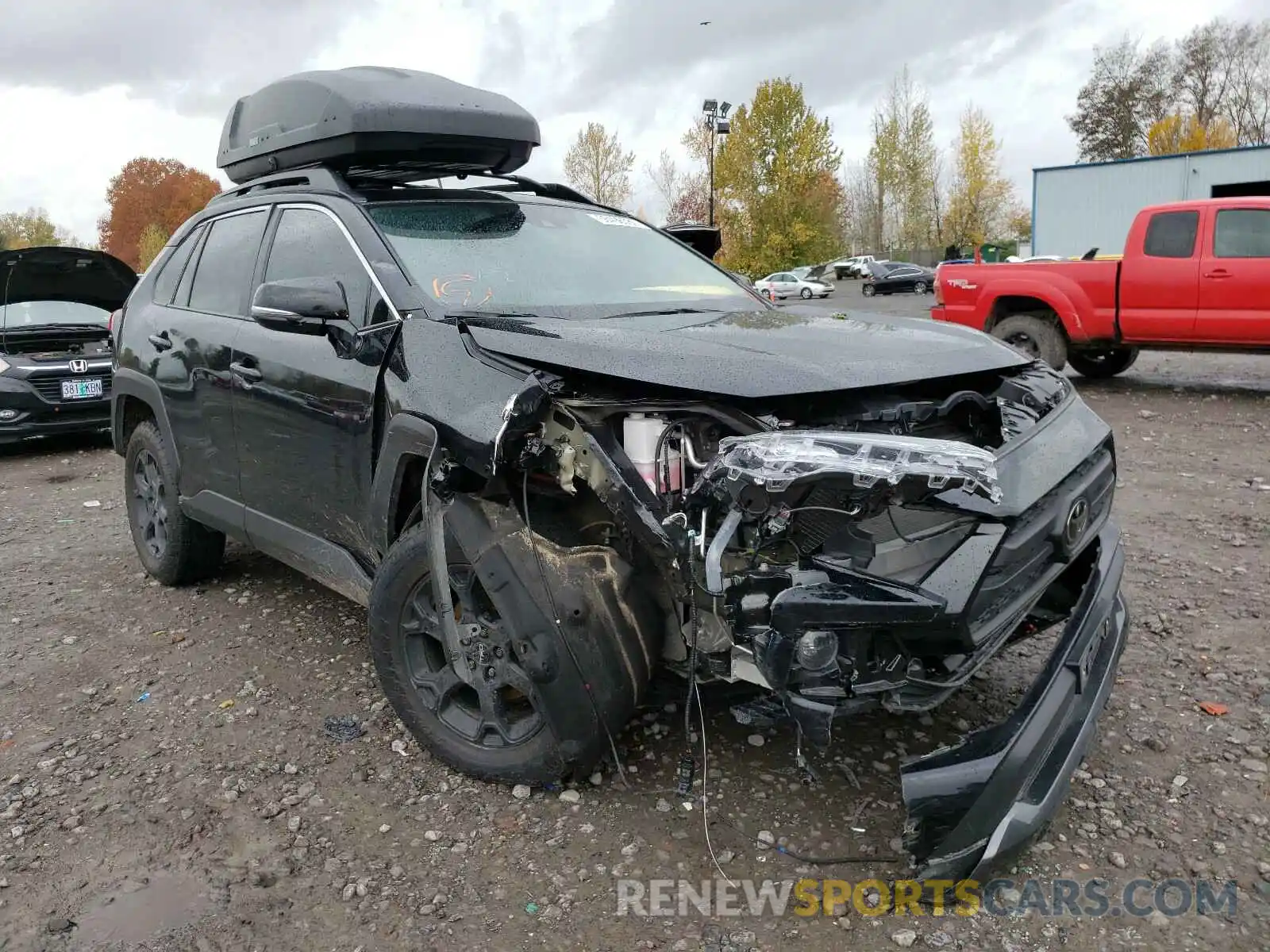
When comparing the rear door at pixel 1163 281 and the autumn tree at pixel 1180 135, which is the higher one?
the autumn tree at pixel 1180 135

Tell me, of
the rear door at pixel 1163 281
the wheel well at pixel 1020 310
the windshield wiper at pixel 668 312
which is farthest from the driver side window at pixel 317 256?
the rear door at pixel 1163 281

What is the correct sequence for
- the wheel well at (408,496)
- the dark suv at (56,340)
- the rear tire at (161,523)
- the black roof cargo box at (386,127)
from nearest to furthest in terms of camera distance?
the wheel well at (408,496)
the black roof cargo box at (386,127)
the rear tire at (161,523)
the dark suv at (56,340)

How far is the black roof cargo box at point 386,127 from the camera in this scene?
376 centimetres

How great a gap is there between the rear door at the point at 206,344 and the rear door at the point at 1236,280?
350 inches

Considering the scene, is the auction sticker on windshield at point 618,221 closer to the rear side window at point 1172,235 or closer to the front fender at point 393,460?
the front fender at point 393,460

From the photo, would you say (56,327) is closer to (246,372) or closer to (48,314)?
(48,314)

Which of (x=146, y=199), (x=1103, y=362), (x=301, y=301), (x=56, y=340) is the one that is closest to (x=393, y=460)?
(x=301, y=301)

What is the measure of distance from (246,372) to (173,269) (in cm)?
135

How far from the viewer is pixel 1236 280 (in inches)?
359

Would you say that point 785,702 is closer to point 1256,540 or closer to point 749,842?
point 749,842

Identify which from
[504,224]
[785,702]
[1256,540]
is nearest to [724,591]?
[785,702]

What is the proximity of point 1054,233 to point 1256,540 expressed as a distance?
2539cm

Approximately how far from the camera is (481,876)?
8.25 feet

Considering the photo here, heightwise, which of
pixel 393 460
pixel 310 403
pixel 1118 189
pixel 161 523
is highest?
pixel 1118 189
